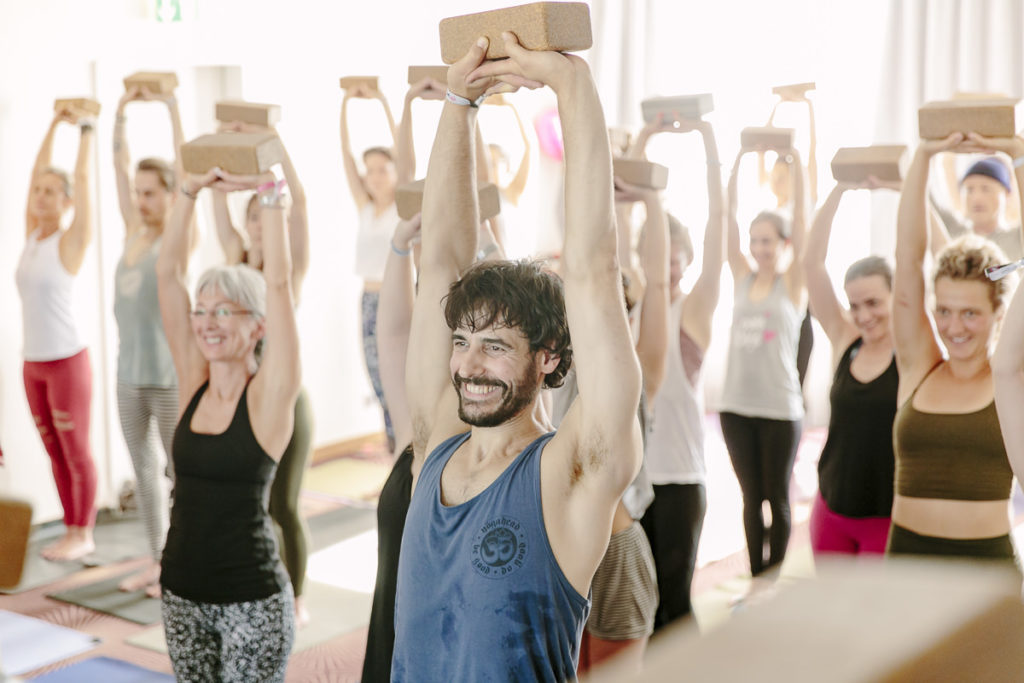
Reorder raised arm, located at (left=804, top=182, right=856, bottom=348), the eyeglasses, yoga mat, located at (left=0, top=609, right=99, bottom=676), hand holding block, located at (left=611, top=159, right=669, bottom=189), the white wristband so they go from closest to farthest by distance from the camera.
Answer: the white wristband
the eyeglasses
hand holding block, located at (left=611, top=159, right=669, bottom=189)
raised arm, located at (left=804, top=182, right=856, bottom=348)
yoga mat, located at (left=0, top=609, right=99, bottom=676)

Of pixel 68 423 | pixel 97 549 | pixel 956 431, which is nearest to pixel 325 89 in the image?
pixel 68 423

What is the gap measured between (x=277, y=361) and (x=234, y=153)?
0.62 m

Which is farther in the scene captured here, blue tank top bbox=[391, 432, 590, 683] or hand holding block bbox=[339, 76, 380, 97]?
hand holding block bbox=[339, 76, 380, 97]

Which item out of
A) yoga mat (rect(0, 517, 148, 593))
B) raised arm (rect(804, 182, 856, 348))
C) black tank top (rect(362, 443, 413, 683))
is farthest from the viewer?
yoga mat (rect(0, 517, 148, 593))

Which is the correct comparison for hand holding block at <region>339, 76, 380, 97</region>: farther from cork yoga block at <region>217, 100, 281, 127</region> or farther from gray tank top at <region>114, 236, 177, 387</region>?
gray tank top at <region>114, 236, 177, 387</region>

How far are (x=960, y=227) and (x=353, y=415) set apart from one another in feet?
11.9

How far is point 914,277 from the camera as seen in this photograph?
2.62 m

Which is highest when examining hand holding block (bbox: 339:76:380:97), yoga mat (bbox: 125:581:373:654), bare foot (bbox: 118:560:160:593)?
hand holding block (bbox: 339:76:380:97)

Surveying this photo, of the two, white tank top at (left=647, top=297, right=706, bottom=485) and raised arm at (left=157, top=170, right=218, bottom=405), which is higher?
raised arm at (left=157, top=170, right=218, bottom=405)

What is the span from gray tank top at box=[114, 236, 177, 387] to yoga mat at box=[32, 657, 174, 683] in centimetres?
113

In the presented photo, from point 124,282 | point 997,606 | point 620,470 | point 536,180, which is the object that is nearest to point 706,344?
point 620,470

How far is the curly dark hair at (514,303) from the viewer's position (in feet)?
5.32

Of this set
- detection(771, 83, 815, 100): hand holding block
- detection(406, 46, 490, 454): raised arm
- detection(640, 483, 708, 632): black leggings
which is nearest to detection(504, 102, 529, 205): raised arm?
detection(771, 83, 815, 100): hand holding block

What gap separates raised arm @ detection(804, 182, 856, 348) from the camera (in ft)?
10.7
